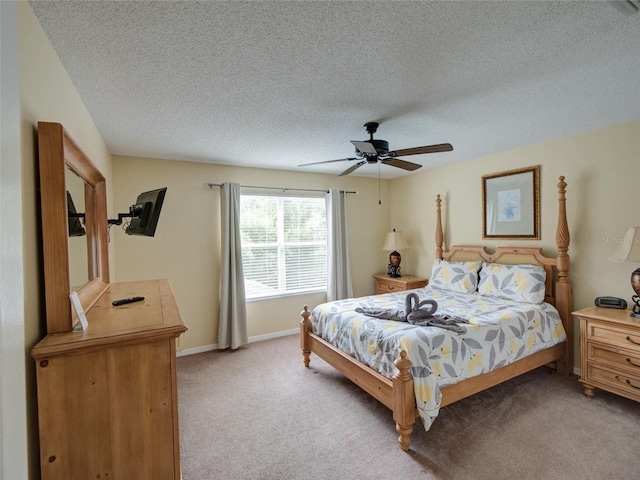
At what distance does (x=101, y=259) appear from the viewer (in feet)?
7.34

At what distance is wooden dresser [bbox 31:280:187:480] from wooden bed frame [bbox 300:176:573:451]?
1428 millimetres

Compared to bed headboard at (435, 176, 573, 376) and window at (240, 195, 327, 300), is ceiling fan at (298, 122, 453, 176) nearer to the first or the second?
bed headboard at (435, 176, 573, 376)

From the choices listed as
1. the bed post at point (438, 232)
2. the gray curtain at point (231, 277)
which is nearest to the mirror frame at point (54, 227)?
the gray curtain at point (231, 277)

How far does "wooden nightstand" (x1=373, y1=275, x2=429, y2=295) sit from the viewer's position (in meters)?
4.52

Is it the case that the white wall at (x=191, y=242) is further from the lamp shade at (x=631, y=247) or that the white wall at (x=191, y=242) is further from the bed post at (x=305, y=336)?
the lamp shade at (x=631, y=247)

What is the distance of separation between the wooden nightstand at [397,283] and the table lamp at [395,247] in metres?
0.13

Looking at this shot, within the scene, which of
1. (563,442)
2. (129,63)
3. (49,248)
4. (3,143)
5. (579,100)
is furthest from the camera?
(579,100)

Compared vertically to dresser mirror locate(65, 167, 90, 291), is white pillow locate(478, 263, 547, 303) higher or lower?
lower

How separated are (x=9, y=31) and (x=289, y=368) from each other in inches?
130

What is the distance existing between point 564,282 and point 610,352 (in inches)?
29.5

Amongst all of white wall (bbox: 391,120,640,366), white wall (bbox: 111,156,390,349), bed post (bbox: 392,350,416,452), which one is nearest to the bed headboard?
white wall (bbox: 391,120,640,366)

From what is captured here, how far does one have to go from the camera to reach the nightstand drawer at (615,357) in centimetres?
241

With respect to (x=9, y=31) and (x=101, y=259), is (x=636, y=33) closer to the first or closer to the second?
(x=9, y=31)

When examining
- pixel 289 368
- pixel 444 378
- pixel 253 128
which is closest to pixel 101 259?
pixel 253 128
